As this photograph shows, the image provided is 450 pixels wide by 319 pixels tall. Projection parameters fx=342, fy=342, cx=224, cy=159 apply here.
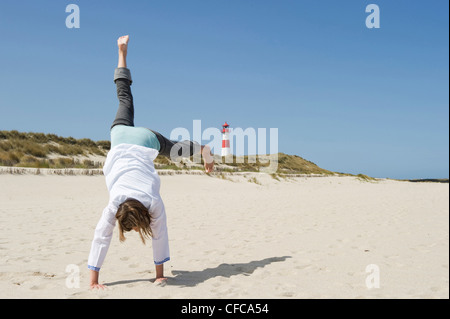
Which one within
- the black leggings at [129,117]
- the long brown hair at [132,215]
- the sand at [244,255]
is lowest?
the sand at [244,255]

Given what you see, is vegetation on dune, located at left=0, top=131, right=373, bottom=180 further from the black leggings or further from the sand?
the black leggings

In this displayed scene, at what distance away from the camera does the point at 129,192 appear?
3.25 meters

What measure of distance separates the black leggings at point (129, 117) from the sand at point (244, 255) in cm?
144

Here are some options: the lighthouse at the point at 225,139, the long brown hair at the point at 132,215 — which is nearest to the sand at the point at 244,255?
the long brown hair at the point at 132,215

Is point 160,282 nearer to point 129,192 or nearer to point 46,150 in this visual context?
point 129,192

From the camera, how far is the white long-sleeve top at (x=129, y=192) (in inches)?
130

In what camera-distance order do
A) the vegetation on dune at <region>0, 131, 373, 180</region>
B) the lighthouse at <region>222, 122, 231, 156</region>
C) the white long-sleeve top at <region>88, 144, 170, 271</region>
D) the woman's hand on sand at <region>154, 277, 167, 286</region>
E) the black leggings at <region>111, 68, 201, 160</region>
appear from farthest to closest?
the lighthouse at <region>222, 122, 231, 156</region>, the vegetation on dune at <region>0, 131, 373, 180</region>, the black leggings at <region>111, 68, 201, 160</region>, the woman's hand on sand at <region>154, 277, 167, 286</region>, the white long-sleeve top at <region>88, 144, 170, 271</region>

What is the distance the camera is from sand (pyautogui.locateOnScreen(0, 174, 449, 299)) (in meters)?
3.47

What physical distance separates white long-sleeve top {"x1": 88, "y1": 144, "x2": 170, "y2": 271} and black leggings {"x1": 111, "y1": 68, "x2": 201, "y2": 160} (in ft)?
0.66

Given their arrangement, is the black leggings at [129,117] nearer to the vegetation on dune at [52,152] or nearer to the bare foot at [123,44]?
the bare foot at [123,44]

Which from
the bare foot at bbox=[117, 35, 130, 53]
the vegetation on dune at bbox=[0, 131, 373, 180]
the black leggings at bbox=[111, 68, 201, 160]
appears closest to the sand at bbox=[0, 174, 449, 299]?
the black leggings at bbox=[111, 68, 201, 160]

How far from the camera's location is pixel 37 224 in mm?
7305

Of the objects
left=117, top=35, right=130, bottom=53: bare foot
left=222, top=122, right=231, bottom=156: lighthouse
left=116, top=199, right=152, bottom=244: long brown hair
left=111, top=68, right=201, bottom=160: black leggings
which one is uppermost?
left=222, top=122, right=231, bottom=156: lighthouse

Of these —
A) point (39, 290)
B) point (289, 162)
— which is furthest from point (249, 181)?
point (289, 162)
